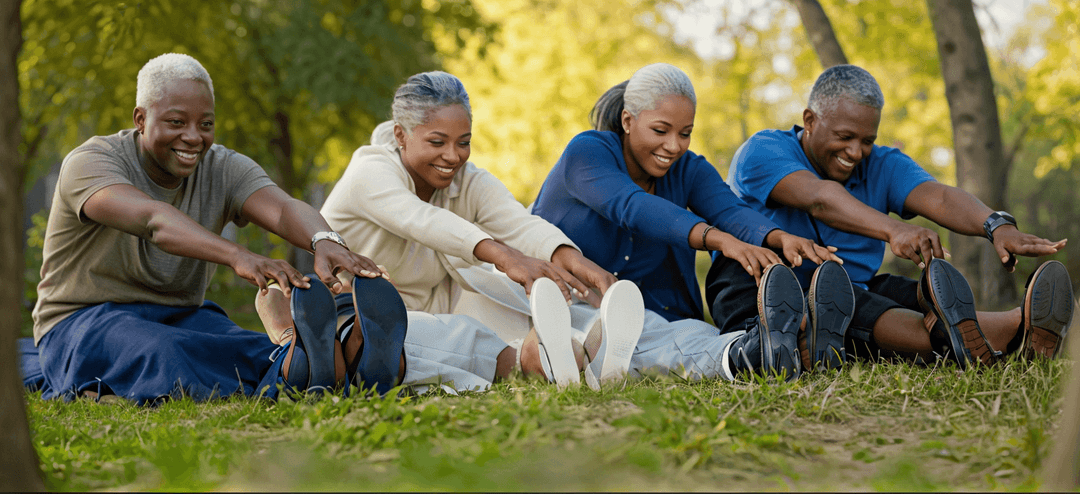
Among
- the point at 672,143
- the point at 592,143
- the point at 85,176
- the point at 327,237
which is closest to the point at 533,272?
the point at 327,237

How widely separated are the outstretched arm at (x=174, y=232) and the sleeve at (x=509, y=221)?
1249 mm

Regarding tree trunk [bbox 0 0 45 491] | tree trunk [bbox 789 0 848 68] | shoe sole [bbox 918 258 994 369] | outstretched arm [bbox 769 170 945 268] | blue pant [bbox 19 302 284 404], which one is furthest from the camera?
tree trunk [bbox 789 0 848 68]

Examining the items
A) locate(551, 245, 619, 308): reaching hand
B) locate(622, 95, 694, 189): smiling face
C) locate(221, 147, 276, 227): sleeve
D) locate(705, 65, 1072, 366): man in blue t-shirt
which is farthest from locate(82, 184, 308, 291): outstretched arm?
locate(705, 65, 1072, 366): man in blue t-shirt

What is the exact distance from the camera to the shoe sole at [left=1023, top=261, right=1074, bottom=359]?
3.63m

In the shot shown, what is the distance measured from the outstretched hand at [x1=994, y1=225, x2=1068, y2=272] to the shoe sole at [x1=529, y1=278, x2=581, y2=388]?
193 cm

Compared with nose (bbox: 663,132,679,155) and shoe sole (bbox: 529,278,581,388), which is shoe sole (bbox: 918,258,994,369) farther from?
shoe sole (bbox: 529,278,581,388)

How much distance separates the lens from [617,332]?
369cm

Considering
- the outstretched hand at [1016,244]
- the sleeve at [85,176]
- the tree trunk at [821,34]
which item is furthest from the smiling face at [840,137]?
the tree trunk at [821,34]

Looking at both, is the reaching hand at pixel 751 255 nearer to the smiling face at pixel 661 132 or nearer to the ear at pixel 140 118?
the smiling face at pixel 661 132

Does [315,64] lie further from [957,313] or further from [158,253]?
[957,313]

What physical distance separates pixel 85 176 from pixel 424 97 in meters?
1.53

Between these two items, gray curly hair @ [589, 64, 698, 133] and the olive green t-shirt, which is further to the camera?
gray curly hair @ [589, 64, 698, 133]

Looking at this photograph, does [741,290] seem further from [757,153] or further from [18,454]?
[18,454]

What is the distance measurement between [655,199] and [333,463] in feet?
7.78
